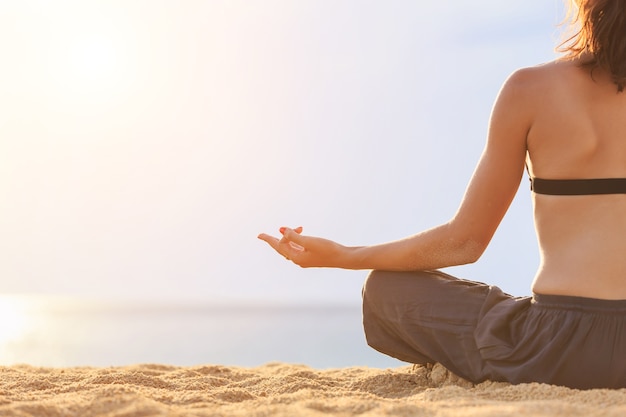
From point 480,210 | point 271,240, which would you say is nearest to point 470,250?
point 480,210

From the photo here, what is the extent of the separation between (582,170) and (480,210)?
1.19 ft

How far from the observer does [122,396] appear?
2.13 meters

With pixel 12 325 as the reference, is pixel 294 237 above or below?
below

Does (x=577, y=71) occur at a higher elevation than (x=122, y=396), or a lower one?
higher

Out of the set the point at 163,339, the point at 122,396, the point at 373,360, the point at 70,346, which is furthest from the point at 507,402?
the point at 163,339

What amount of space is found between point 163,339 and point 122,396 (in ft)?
87.9

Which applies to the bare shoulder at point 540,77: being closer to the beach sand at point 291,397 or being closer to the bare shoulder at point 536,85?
the bare shoulder at point 536,85

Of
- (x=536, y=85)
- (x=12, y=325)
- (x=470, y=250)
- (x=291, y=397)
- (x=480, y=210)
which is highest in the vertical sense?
(x=12, y=325)

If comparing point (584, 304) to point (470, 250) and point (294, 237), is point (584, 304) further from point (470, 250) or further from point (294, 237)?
point (294, 237)

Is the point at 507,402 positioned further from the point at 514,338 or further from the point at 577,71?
the point at 577,71

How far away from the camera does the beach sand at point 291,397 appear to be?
193 centimetres

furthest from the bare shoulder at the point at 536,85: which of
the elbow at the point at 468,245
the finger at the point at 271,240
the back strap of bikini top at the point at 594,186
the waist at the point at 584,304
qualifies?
the finger at the point at 271,240

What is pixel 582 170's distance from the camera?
2.38m

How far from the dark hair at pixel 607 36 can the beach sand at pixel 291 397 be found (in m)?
0.96
